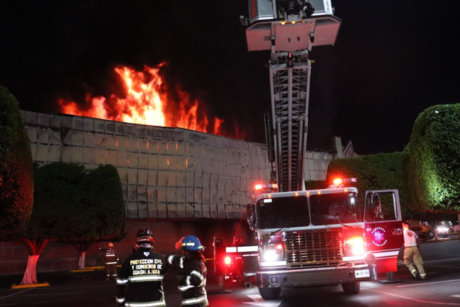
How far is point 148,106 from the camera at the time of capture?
176 ft

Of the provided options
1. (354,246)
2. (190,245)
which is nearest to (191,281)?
(190,245)

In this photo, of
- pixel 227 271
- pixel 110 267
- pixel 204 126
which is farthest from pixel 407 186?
pixel 204 126

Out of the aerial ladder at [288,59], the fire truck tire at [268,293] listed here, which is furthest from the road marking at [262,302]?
the aerial ladder at [288,59]

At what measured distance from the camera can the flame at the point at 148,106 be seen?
51375 millimetres

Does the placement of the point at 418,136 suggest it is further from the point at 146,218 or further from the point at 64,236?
the point at 146,218

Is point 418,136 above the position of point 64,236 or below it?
above

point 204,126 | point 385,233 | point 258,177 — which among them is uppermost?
point 204,126

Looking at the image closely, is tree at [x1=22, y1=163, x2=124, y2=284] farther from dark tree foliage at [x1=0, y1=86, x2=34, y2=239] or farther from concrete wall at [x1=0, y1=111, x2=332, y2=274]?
concrete wall at [x1=0, y1=111, x2=332, y2=274]

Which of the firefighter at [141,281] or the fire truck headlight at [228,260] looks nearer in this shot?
the firefighter at [141,281]

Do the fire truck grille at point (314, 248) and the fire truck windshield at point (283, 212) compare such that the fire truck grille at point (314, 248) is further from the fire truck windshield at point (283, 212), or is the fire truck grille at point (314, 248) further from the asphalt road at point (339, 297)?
the asphalt road at point (339, 297)

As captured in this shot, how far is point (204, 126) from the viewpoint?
57406mm

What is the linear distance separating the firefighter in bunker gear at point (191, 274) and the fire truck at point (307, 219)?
4561 millimetres

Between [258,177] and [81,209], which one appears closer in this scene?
[81,209]

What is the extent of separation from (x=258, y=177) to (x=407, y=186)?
27.0 meters
